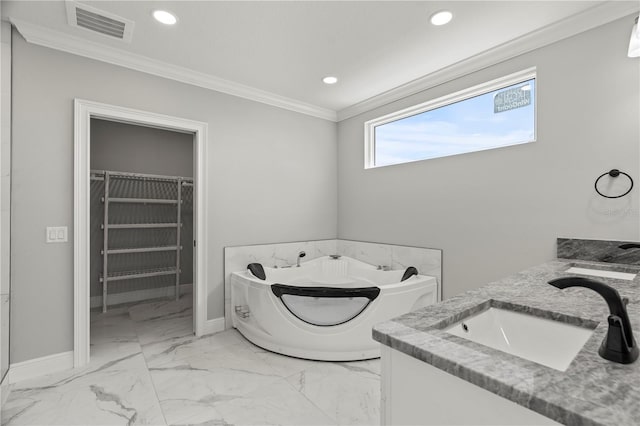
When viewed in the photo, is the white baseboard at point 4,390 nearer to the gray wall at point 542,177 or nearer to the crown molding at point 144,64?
the crown molding at point 144,64

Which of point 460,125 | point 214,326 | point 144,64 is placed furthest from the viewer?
point 214,326

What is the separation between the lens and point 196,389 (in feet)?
6.89

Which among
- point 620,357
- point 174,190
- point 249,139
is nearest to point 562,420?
point 620,357

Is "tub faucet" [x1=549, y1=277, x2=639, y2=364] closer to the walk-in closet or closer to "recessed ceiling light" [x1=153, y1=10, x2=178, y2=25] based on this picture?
"recessed ceiling light" [x1=153, y1=10, x2=178, y2=25]

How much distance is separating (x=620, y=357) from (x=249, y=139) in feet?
10.7

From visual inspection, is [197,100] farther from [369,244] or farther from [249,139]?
[369,244]

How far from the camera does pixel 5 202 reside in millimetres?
2121

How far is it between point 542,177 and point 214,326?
3204mm

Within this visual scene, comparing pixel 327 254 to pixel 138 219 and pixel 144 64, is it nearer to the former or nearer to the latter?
pixel 138 219

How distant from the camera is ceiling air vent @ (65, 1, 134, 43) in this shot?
2.05m

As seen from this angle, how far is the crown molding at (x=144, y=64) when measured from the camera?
7.44ft

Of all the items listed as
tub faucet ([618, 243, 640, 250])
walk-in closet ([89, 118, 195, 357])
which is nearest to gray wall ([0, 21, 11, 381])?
walk-in closet ([89, 118, 195, 357])

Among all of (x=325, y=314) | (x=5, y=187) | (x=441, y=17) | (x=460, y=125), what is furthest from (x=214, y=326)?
(x=441, y=17)

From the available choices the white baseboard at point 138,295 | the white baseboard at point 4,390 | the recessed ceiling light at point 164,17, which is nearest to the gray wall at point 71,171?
the white baseboard at point 4,390
